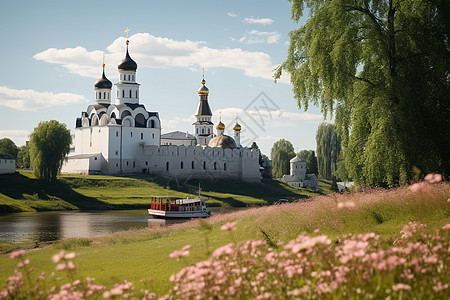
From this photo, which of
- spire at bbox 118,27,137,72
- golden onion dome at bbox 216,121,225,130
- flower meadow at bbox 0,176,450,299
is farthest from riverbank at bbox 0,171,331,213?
flower meadow at bbox 0,176,450,299

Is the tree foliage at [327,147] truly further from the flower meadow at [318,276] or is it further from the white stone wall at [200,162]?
the flower meadow at [318,276]

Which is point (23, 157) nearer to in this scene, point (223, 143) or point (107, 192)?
point (223, 143)

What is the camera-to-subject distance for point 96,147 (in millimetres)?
76750

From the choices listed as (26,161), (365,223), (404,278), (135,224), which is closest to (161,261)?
(365,223)

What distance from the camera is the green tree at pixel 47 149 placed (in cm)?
5419

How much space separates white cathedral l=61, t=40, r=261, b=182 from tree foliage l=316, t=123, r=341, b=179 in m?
12.7

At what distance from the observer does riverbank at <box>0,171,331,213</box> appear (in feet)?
161

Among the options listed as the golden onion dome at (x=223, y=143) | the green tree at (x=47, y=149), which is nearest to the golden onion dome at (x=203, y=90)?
the golden onion dome at (x=223, y=143)

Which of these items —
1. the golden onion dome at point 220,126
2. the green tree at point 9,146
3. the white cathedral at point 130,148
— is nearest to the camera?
the white cathedral at point 130,148

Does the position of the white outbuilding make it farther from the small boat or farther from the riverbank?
the small boat

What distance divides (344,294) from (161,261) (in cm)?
886

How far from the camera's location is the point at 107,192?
5759cm

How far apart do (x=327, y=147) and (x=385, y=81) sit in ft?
240

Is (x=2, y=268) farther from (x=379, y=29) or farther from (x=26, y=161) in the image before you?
(x=26, y=161)
